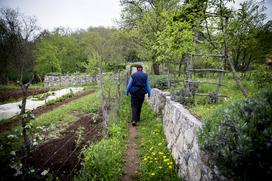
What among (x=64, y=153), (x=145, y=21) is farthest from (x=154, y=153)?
(x=145, y=21)

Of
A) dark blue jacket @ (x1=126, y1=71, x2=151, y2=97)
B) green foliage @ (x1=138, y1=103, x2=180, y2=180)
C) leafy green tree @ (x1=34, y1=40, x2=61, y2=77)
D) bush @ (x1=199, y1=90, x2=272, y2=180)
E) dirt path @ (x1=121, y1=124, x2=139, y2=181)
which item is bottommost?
dirt path @ (x1=121, y1=124, x2=139, y2=181)

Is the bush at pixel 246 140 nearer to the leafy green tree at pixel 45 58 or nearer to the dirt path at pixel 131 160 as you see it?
the dirt path at pixel 131 160

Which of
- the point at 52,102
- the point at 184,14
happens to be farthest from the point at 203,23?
the point at 52,102

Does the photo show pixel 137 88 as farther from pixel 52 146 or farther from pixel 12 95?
pixel 12 95

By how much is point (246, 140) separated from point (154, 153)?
2803mm

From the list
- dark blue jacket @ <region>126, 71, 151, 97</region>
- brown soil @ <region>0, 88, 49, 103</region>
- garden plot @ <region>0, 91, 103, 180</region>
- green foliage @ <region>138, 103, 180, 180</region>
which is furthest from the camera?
brown soil @ <region>0, 88, 49, 103</region>

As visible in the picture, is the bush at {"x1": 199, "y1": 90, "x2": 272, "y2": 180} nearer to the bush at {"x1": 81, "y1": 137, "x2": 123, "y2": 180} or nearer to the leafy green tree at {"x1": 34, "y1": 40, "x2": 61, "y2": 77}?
the bush at {"x1": 81, "y1": 137, "x2": 123, "y2": 180}

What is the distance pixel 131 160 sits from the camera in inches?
167

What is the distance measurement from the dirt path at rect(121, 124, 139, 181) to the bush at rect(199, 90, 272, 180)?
249 centimetres

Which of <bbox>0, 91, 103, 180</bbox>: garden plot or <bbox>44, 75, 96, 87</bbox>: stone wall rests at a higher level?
<bbox>44, 75, 96, 87</bbox>: stone wall

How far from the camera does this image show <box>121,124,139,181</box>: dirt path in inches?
144

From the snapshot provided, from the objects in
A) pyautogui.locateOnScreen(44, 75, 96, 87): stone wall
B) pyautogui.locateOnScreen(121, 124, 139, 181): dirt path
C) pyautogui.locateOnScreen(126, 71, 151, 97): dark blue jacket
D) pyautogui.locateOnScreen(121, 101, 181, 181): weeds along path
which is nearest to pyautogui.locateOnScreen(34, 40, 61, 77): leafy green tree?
pyautogui.locateOnScreen(44, 75, 96, 87): stone wall

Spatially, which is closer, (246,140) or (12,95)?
(246,140)

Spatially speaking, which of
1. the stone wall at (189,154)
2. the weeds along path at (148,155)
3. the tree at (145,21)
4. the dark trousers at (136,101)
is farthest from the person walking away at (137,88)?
the tree at (145,21)
